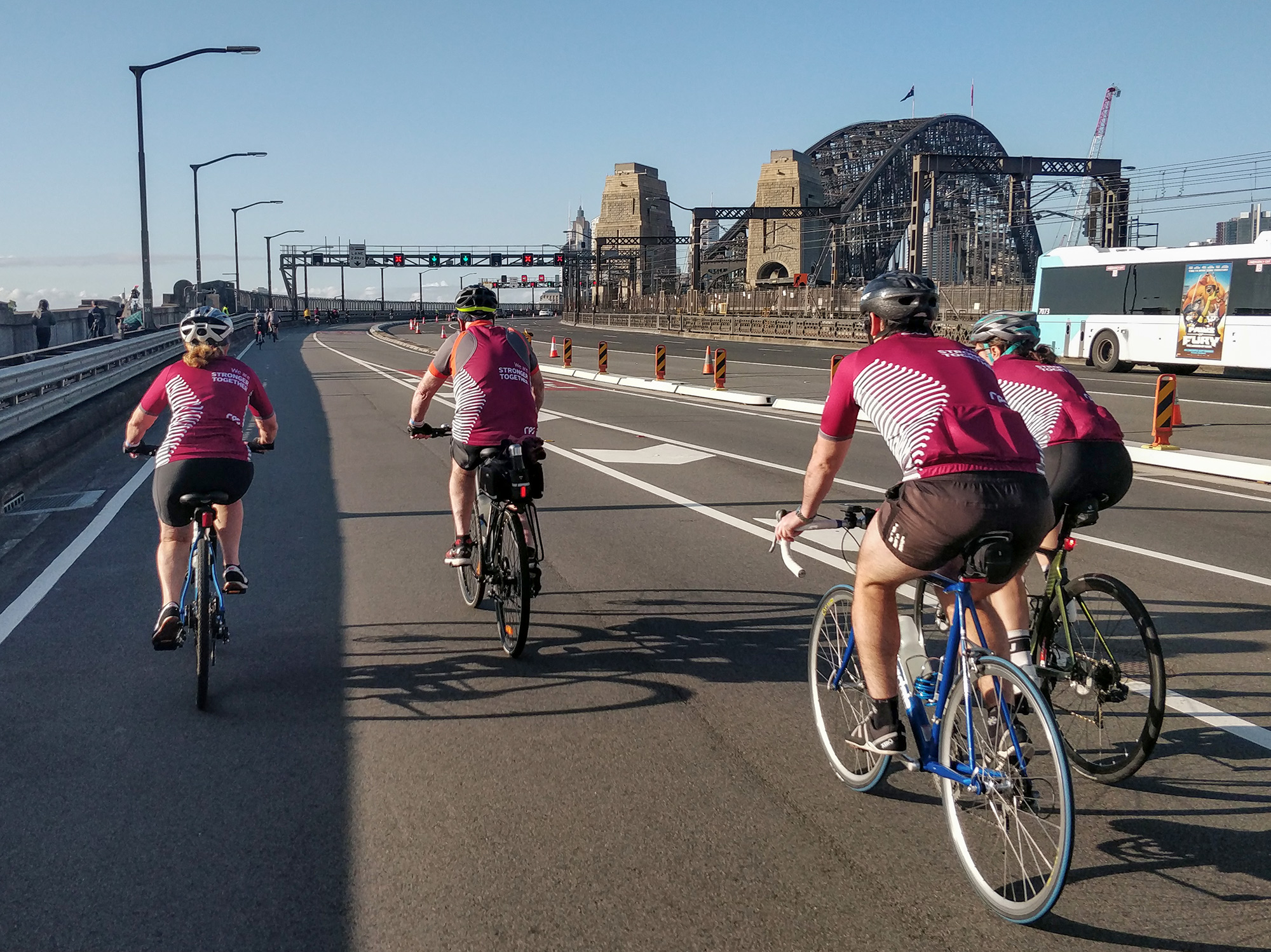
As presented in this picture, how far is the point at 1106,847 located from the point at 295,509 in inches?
333

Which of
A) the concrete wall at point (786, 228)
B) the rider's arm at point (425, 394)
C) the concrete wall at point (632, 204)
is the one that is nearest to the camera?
the rider's arm at point (425, 394)

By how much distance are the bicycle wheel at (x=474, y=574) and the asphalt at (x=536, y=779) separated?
110 millimetres

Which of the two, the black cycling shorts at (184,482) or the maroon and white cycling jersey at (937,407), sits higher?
the maroon and white cycling jersey at (937,407)

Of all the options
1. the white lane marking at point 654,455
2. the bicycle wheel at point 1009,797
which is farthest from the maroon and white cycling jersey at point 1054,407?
the white lane marking at point 654,455

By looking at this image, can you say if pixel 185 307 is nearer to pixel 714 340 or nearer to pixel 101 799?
pixel 714 340

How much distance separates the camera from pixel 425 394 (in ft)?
23.1

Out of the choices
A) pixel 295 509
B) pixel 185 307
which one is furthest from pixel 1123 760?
pixel 185 307

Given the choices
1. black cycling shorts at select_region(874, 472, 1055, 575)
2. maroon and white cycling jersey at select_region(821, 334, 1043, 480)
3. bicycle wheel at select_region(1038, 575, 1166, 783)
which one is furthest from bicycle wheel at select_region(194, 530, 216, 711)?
bicycle wheel at select_region(1038, 575, 1166, 783)

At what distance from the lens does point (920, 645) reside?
3938 mm

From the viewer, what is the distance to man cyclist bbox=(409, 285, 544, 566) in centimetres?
653

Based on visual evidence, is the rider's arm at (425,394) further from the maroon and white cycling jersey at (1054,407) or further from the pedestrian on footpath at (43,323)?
the pedestrian on footpath at (43,323)

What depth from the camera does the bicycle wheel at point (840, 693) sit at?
4.29m

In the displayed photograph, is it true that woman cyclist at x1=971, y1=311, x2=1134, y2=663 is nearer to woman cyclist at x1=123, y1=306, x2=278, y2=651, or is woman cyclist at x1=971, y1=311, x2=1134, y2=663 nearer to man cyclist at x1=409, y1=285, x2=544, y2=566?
man cyclist at x1=409, y1=285, x2=544, y2=566

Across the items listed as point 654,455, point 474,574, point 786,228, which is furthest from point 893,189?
point 474,574
